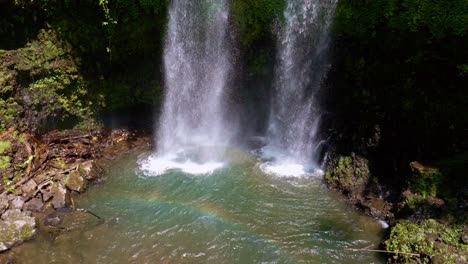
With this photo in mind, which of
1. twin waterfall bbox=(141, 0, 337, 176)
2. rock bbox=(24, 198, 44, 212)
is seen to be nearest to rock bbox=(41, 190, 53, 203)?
rock bbox=(24, 198, 44, 212)

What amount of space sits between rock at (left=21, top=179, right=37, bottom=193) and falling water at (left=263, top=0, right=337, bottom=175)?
22.4 ft

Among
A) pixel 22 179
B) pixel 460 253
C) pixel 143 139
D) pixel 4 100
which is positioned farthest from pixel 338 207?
pixel 4 100

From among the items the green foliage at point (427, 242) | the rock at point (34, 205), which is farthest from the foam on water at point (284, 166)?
the rock at point (34, 205)

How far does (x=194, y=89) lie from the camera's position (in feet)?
45.3

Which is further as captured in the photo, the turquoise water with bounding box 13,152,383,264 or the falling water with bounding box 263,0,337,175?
the falling water with bounding box 263,0,337,175

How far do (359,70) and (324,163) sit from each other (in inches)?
117

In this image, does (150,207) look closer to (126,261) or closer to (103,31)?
(126,261)

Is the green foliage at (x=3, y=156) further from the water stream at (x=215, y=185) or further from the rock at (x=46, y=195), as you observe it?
the water stream at (x=215, y=185)

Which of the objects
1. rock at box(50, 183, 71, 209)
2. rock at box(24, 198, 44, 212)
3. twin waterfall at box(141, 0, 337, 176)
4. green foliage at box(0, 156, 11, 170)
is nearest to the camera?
rock at box(24, 198, 44, 212)

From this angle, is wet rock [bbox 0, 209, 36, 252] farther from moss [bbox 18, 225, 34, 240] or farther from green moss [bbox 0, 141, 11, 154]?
green moss [bbox 0, 141, 11, 154]

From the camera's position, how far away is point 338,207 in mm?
10531

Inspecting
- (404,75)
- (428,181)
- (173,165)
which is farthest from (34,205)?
(404,75)

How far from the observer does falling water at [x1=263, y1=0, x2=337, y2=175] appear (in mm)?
11688

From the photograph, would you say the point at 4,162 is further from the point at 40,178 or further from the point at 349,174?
the point at 349,174
